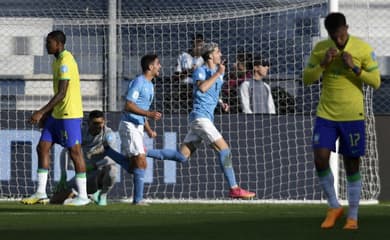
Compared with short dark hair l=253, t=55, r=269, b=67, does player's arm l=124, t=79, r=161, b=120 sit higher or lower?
lower

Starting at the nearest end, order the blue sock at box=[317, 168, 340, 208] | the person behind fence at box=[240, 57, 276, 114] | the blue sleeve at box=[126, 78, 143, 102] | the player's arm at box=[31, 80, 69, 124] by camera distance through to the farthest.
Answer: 1. the blue sock at box=[317, 168, 340, 208]
2. the player's arm at box=[31, 80, 69, 124]
3. the blue sleeve at box=[126, 78, 143, 102]
4. the person behind fence at box=[240, 57, 276, 114]

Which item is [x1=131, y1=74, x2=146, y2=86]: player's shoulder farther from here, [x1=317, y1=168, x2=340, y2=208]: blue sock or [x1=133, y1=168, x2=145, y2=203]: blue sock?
[x1=317, y1=168, x2=340, y2=208]: blue sock

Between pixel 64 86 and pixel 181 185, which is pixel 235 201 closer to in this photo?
pixel 181 185

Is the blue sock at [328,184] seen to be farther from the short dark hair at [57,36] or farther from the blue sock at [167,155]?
the blue sock at [167,155]

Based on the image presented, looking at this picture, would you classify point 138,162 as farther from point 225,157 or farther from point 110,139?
point 225,157

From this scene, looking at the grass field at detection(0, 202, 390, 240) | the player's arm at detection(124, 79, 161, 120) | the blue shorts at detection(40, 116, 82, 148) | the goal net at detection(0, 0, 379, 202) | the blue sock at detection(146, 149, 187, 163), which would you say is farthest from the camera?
the goal net at detection(0, 0, 379, 202)

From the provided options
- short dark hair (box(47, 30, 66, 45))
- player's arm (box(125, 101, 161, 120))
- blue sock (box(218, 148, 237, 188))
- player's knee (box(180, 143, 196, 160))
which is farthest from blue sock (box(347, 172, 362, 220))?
player's knee (box(180, 143, 196, 160))

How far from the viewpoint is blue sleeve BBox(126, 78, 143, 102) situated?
15336 mm

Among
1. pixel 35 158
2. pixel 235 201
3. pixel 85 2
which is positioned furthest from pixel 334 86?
pixel 85 2

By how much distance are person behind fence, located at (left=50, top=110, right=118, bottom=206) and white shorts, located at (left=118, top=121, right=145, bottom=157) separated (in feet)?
1.30

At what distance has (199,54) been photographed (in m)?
18.2

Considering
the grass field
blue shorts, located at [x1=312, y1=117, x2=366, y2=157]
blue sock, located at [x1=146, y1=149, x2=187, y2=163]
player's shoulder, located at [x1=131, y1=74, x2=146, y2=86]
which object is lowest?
the grass field

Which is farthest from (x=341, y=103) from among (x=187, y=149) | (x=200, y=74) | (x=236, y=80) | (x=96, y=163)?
(x=236, y=80)

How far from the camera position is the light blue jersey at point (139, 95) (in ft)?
50.5
